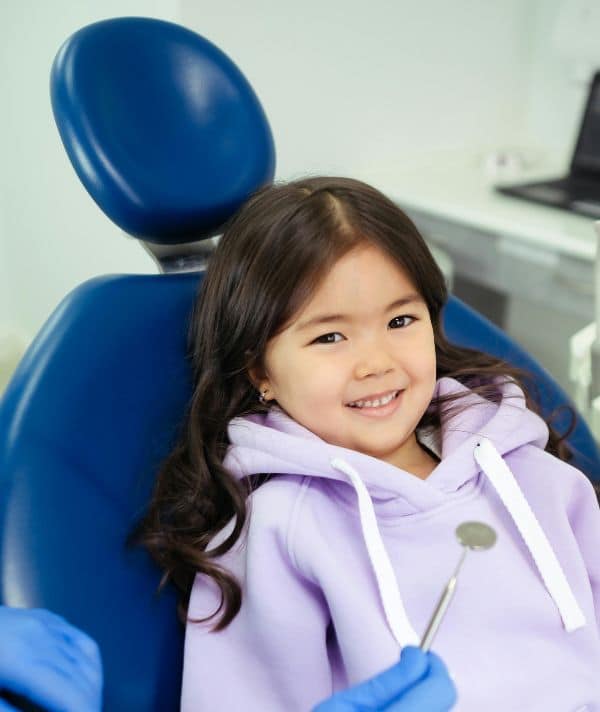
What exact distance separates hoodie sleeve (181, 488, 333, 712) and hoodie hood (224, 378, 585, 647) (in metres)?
0.07

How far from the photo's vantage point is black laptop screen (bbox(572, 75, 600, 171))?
176 cm

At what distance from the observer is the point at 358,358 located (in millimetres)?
816

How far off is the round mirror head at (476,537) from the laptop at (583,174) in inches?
46.4

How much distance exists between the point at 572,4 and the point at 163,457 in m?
1.50

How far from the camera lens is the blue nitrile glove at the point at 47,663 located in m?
0.50

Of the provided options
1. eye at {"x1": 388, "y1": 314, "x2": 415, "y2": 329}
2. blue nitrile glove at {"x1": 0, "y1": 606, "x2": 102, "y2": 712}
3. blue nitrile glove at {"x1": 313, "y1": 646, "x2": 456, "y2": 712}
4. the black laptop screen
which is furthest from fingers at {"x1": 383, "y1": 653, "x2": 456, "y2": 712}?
the black laptop screen

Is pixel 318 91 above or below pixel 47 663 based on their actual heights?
above

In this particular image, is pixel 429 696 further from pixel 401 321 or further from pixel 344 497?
pixel 401 321

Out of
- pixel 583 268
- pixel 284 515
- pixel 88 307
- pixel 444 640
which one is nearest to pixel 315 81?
pixel 583 268

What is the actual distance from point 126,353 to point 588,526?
52 centimetres

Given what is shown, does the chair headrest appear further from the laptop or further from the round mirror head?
the laptop

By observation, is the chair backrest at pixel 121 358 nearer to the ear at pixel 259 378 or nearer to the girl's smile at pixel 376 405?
the ear at pixel 259 378

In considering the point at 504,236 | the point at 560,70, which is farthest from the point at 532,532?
the point at 560,70

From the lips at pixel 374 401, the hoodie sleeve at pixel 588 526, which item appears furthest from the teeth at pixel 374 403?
the hoodie sleeve at pixel 588 526
